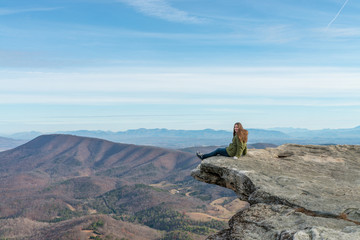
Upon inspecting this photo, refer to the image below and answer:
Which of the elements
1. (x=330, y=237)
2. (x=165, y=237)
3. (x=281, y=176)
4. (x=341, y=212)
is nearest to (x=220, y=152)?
(x=281, y=176)

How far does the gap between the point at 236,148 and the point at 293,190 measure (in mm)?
5309

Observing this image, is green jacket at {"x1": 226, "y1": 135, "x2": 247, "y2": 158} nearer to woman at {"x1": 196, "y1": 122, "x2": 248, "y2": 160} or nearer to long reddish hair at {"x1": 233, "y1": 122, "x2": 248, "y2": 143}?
woman at {"x1": 196, "y1": 122, "x2": 248, "y2": 160}

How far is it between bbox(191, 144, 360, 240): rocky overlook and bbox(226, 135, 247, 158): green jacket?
0.44 metres

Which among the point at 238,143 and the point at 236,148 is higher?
the point at 238,143

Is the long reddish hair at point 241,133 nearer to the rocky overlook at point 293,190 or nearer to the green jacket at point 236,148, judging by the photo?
the green jacket at point 236,148

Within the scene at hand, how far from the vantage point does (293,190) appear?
14352mm

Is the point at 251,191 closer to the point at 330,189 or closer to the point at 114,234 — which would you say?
the point at 330,189

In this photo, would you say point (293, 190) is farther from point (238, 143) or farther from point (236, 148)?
point (236, 148)

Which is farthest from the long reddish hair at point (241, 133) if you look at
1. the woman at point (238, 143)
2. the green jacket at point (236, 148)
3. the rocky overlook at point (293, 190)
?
the rocky overlook at point (293, 190)

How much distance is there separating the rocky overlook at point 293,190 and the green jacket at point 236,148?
44cm

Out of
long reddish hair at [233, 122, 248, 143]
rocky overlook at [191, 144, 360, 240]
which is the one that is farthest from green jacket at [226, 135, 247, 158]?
rocky overlook at [191, 144, 360, 240]

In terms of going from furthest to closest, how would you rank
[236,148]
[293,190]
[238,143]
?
1. [236,148]
2. [238,143]
3. [293,190]

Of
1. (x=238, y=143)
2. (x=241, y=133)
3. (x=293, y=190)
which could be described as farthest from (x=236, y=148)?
(x=293, y=190)

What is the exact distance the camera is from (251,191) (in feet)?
51.7
